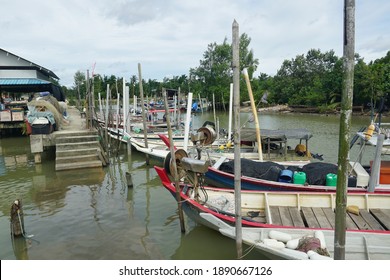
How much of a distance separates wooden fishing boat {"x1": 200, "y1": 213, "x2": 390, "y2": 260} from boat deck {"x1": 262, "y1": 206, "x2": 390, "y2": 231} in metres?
0.74

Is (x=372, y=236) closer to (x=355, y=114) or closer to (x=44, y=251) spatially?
(x=44, y=251)

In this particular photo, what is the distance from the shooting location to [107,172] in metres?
13.2

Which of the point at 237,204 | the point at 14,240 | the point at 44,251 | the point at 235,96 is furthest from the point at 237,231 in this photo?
the point at 14,240

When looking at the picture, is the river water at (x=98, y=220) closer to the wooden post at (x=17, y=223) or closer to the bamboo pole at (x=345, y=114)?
the wooden post at (x=17, y=223)

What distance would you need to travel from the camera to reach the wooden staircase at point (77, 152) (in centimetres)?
1331

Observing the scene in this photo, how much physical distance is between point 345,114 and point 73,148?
12.5 metres

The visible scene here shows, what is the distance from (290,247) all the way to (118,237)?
4.04 m

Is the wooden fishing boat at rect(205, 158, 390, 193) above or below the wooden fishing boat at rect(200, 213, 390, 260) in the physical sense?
above

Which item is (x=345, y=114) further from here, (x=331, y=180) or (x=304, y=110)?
(x=304, y=110)

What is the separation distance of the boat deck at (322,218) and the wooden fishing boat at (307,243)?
74cm

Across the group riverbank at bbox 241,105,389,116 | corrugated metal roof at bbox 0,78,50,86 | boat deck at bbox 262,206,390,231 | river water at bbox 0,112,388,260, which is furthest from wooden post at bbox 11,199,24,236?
riverbank at bbox 241,105,389,116

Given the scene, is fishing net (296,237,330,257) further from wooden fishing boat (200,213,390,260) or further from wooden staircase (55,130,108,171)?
wooden staircase (55,130,108,171)

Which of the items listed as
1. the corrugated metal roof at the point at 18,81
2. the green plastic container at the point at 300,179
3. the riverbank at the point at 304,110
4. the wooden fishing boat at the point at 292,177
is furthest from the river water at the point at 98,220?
the riverbank at the point at 304,110

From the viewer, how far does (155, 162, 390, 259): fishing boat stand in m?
5.46
